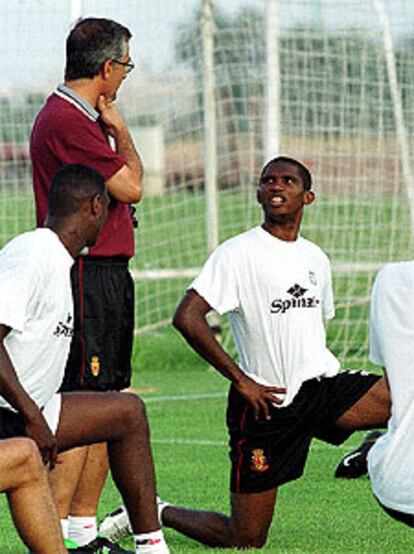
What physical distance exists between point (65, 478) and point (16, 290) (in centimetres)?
137

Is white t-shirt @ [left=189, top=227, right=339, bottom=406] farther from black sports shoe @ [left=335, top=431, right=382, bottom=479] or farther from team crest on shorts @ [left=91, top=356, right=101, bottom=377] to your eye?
black sports shoe @ [left=335, top=431, right=382, bottom=479]

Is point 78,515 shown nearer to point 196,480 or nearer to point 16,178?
point 196,480

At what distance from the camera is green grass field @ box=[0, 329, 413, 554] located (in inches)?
310

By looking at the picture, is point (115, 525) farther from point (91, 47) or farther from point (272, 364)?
point (91, 47)

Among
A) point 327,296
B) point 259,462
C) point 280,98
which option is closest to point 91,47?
point 327,296

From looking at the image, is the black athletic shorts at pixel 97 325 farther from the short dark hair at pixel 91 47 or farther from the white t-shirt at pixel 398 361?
the white t-shirt at pixel 398 361

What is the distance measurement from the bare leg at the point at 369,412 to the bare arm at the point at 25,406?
1.91m

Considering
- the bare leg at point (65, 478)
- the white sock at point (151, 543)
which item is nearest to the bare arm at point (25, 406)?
the white sock at point (151, 543)

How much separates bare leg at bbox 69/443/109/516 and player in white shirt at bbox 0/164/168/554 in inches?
28.0

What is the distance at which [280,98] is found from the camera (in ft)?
54.5

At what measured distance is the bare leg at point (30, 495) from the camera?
239 inches

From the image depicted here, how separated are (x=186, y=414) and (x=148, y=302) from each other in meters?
6.00

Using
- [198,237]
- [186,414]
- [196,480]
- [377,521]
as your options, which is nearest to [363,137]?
[198,237]

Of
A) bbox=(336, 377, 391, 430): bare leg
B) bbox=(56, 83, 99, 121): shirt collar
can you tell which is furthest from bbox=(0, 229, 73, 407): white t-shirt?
bbox=(336, 377, 391, 430): bare leg
